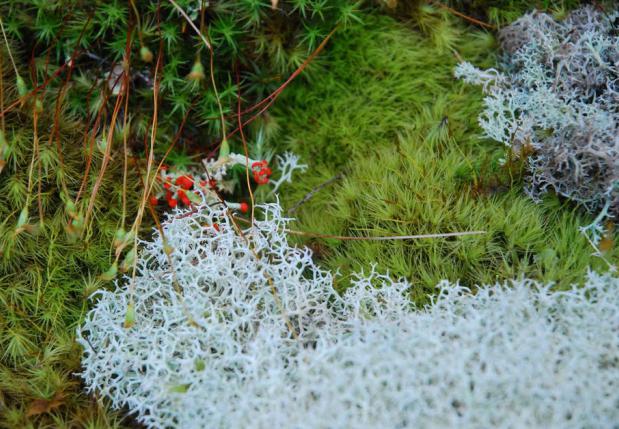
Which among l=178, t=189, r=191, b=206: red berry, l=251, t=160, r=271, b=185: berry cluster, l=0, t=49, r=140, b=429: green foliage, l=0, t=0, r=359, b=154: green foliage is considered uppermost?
l=0, t=0, r=359, b=154: green foliage

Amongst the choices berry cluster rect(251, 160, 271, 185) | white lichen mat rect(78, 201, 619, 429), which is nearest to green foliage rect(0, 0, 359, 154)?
berry cluster rect(251, 160, 271, 185)

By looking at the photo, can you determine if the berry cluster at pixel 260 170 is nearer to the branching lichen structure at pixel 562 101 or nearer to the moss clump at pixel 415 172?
the moss clump at pixel 415 172

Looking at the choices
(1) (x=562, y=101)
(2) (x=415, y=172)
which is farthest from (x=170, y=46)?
(1) (x=562, y=101)

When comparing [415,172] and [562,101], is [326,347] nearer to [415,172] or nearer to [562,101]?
[415,172]

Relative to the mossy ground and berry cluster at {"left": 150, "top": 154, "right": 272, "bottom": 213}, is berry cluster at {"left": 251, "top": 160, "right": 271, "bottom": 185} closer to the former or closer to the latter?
berry cluster at {"left": 150, "top": 154, "right": 272, "bottom": 213}

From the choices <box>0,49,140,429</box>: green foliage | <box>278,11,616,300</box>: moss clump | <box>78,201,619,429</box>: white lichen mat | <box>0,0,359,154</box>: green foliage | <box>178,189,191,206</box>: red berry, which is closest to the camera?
<box>78,201,619,429</box>: white lichen mat

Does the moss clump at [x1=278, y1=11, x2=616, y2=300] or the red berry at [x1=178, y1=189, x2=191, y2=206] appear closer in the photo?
the moss clump at [x1=278, y1=11, x2=616, y2=300]

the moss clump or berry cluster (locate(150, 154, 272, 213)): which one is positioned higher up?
the moss clump

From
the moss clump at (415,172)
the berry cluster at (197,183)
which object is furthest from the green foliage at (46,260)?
the moss clump at (415,172)
